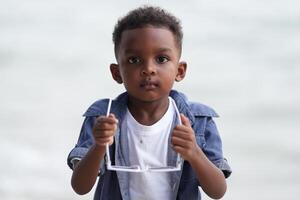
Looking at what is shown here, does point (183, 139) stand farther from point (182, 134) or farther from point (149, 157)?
point (149, 157)

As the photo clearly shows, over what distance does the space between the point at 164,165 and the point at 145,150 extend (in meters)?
0.05

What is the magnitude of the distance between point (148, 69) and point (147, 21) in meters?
0.11

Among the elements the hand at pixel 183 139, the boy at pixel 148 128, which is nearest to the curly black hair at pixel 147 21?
the boy at pixel 148 128

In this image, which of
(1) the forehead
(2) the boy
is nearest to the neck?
(2) the boy

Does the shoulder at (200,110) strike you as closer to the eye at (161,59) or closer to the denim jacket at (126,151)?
the denim jacket at (126,151)

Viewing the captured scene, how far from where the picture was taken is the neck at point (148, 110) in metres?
1.24

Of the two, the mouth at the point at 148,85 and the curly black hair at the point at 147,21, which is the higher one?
the curly black hair at the point at 147,21

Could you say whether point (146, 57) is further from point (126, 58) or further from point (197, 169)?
point (197, 169)

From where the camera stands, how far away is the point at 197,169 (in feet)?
3.80

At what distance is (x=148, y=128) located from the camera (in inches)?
48.0

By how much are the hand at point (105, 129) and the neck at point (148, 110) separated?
16cm

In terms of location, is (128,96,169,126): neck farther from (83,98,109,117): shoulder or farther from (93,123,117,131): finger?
(93,123,117,131): finger

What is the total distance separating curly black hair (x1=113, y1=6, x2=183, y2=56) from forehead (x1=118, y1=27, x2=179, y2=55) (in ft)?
0.05

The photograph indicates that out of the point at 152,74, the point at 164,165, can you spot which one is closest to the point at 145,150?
the point at 164,165
